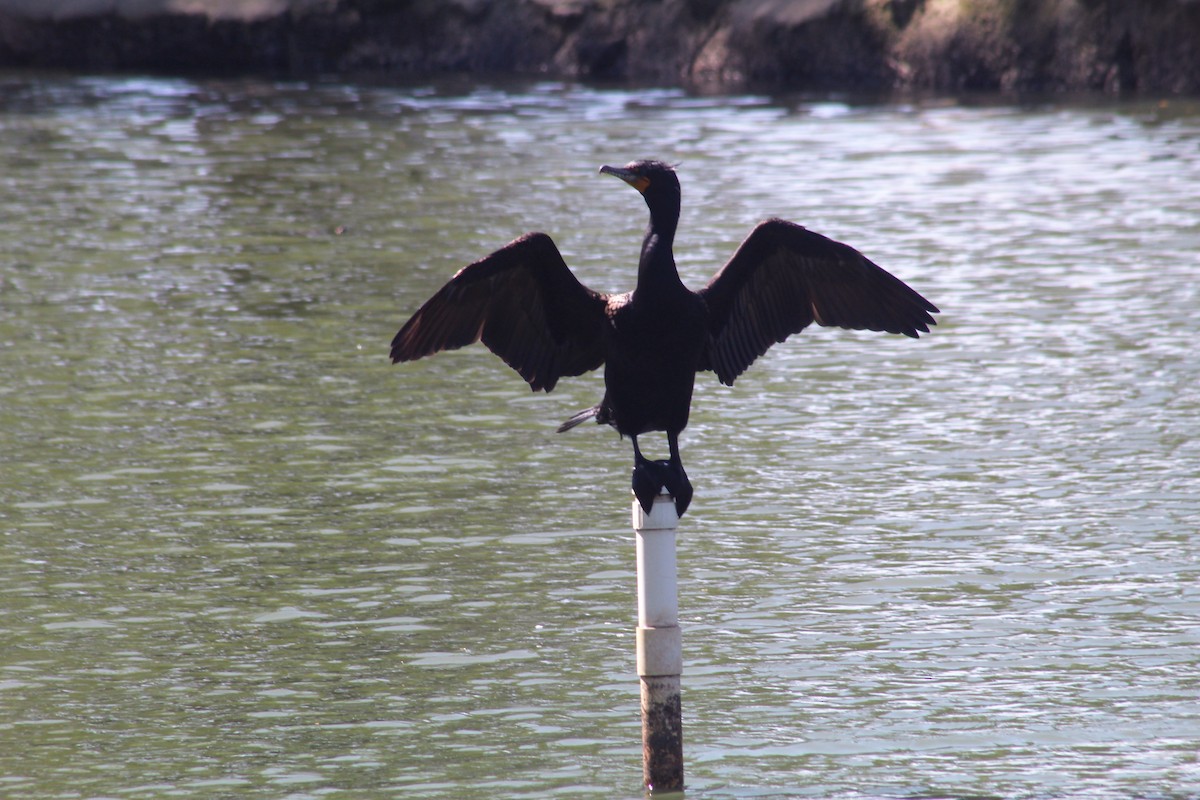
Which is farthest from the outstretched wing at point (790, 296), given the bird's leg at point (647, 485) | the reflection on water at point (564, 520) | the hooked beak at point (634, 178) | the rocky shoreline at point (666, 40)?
the rocky shoreline at point (666, 40)

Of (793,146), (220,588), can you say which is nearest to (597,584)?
(220,588)

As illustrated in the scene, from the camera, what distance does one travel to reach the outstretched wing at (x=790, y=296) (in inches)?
261

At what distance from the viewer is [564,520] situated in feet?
31.3

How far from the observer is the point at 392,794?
6336 mm

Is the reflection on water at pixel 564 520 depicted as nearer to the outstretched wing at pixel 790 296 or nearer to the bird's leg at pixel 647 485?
the bird's leg at pixel 647 485

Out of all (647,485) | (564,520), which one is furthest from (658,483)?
(564,520)

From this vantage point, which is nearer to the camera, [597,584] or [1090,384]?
[597,584]

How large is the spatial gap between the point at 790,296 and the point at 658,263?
892 mm

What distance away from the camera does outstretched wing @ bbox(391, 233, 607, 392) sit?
252 inches

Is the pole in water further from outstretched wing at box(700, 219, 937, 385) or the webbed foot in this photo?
outstretched wing at box(700, 219, 937, 385)

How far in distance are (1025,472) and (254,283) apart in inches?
303

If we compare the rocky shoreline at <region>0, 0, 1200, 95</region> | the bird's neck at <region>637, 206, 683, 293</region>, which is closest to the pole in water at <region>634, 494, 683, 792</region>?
the bird's neck at <region>637, 206, 683, 293</region>

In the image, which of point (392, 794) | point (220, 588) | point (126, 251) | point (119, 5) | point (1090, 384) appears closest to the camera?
point (392, 794)

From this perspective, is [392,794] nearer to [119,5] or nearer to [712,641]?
[712,641]
